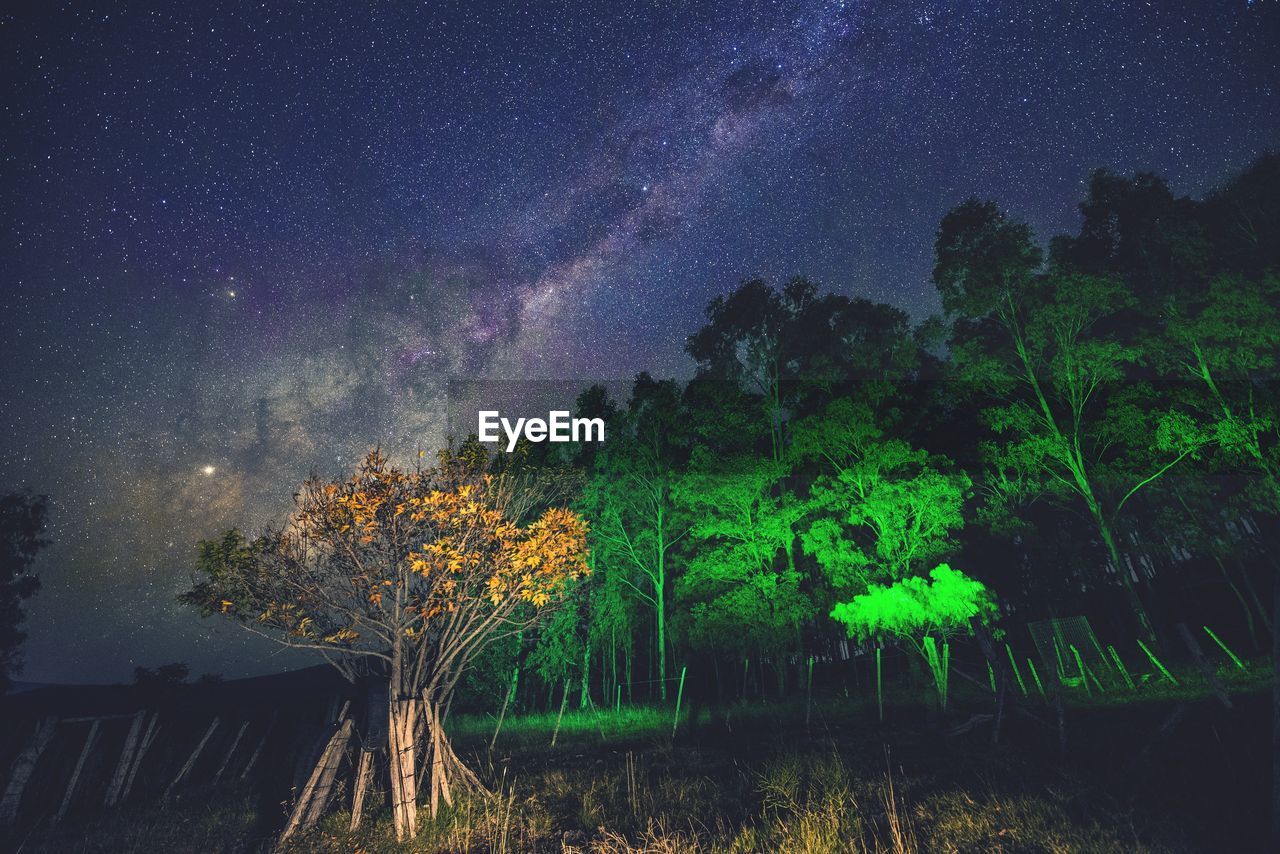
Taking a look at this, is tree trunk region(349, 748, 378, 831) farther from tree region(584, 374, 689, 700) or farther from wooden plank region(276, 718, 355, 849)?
tree region(584, 374, 689, 700)

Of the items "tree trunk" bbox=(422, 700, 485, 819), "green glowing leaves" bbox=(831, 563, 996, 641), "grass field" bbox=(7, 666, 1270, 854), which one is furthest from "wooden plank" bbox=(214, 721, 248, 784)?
"green glowing leaves" bbox=(831, 563, 996, 641)

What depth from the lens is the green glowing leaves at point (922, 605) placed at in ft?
41.7

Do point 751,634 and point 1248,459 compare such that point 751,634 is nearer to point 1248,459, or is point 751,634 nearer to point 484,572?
point 484,572

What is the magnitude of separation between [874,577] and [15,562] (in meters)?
44.1

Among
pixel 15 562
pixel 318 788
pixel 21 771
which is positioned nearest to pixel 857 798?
pixel 318 788

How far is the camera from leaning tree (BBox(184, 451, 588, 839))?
8.63 m

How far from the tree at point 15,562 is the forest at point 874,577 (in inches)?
1014

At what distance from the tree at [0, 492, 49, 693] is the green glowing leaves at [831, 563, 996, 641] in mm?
42491

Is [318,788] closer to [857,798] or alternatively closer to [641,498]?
[857,798]

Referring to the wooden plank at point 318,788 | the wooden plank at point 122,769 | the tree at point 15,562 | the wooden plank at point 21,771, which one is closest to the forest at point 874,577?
the wooden plank at point 318,788

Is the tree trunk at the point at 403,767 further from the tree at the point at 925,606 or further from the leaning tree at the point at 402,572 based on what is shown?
the tree at the point at 925,606

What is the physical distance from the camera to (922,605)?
42.6 feet

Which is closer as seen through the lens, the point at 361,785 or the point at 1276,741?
the point at 1276,741

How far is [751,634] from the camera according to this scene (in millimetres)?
17016
